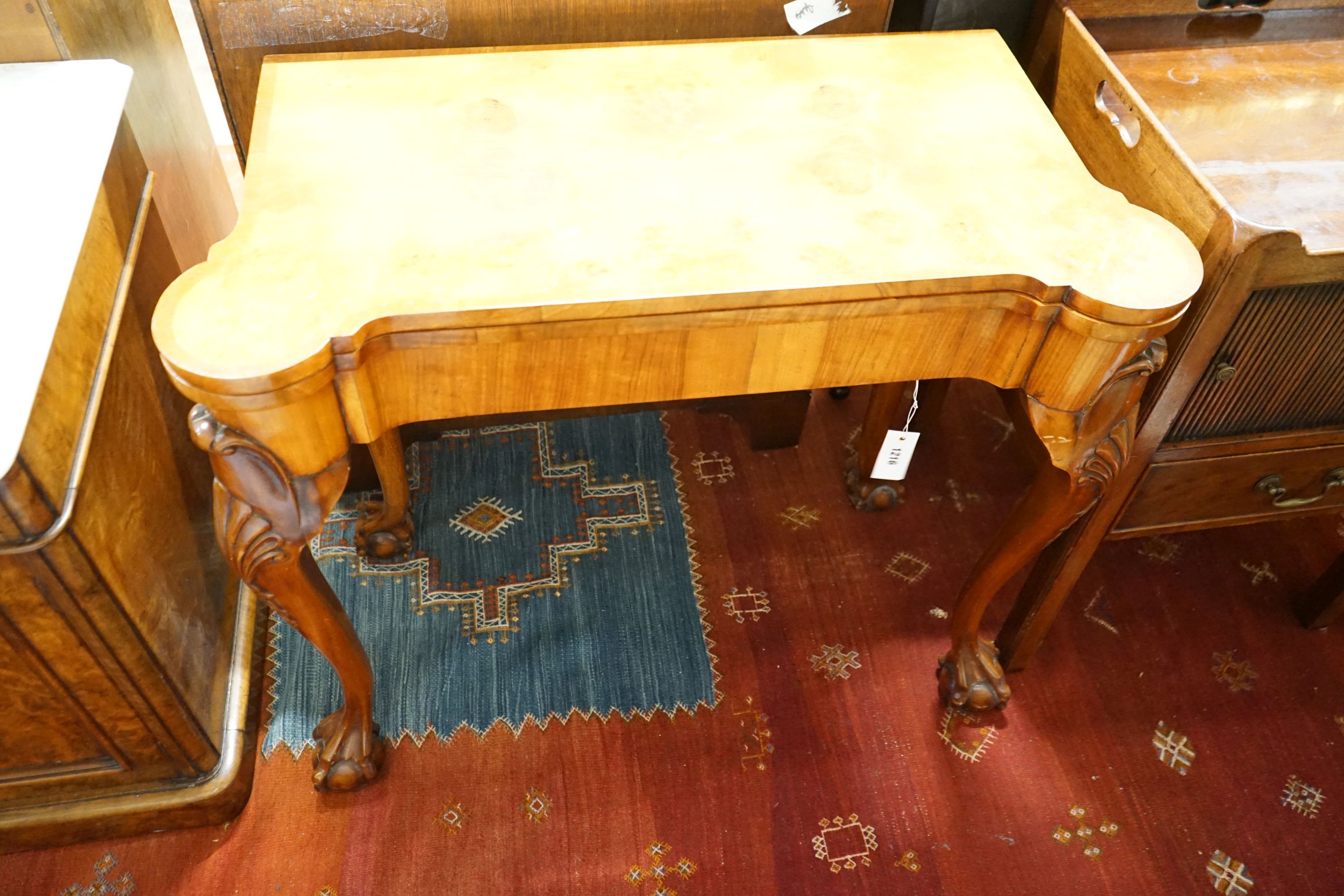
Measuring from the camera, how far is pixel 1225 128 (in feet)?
4.12

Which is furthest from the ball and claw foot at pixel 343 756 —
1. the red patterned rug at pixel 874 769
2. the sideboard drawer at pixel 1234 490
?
the sideboard drawer at pixel 1234 490

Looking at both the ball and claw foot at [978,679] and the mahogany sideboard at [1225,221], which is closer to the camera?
the mahogany sideboard at [1225,221]

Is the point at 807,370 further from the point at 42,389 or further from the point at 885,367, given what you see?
the point at 42,389

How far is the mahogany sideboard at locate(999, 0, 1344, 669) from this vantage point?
1090mm

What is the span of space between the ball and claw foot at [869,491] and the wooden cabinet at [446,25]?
0.78 m

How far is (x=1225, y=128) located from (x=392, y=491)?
1331 mm

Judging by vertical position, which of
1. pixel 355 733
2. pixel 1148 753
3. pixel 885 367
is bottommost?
pixel 1148 753

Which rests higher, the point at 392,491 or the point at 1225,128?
the point at 1225,128

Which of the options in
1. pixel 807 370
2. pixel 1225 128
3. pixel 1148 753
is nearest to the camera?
pixel 807 370

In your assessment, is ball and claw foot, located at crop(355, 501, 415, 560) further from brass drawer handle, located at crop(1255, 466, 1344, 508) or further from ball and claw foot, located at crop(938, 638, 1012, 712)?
brass drawer handle, located at crop(1255, 466, 1344, 508)

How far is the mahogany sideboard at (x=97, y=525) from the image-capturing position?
3.19 ft

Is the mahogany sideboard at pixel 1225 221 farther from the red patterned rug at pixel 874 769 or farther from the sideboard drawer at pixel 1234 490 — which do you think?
the red patterned rug at pixel 874 769

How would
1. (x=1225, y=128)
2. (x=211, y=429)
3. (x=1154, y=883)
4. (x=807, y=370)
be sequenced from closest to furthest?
(x=211, y=429), (x=807, y=370), (x=1225, y=128), (x=1154, y=883)

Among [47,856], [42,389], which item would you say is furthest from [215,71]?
[47,856]
